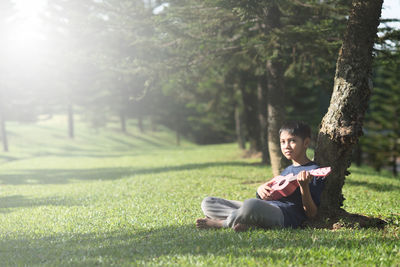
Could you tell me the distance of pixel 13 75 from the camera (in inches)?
1490

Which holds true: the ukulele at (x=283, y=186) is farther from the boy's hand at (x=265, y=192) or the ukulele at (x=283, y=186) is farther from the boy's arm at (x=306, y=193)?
the boy's arm at (x=306, y=193)

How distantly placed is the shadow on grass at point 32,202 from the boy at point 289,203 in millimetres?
6009

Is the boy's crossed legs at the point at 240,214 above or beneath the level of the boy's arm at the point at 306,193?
beneath

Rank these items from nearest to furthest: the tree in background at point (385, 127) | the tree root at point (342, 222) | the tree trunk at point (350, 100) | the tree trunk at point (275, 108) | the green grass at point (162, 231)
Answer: the green grass at point (162, 231) → the tree root at point (342, 222) → the tree trunk at point (350, 100) → the tree trunk at point (275, 108) → the tree in background at point (385, 127)

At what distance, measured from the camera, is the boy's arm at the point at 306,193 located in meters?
5.25

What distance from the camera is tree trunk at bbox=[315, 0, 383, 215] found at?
6712 millimetres


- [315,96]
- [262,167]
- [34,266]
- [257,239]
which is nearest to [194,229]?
[257,239]

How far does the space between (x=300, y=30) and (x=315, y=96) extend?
2495 centimetres

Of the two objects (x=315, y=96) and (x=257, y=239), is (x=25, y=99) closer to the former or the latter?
(x=315, y=96)

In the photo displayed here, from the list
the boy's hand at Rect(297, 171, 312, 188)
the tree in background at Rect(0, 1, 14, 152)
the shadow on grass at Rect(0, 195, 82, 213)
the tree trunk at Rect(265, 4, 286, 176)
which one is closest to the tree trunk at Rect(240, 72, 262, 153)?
the tree trunk at Rect(265, 4, 286, 176)

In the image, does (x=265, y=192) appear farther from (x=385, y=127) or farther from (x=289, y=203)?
(x=385, y=127)

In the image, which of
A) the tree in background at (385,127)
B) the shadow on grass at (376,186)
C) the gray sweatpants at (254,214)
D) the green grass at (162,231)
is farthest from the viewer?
the tree in background at (385,127)

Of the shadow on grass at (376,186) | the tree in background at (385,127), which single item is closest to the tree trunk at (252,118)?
the shadow on grass at (376,186)

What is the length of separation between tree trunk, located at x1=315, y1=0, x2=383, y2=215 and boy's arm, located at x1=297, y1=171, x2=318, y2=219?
1.21m
